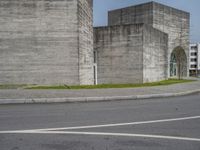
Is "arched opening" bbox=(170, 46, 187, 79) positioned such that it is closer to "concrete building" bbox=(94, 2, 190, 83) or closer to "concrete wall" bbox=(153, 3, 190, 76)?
"concrete wall" bbox=(153, 3, 190, 76)

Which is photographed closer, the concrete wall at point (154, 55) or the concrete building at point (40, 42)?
the concrete building at point (40, 42)

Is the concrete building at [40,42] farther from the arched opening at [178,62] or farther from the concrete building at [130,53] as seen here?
the arched opening at [178,62]

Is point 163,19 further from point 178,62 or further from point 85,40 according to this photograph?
point 85,40

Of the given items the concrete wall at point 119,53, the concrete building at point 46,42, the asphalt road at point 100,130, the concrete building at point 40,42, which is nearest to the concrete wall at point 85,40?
the concrete building at point 46,42

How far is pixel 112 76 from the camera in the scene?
24.6m

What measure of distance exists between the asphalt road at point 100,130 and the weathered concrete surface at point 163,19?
2942cm

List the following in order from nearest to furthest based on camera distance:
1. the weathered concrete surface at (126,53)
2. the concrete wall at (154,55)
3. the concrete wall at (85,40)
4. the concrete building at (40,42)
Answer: the concrete building at (40,42), the concrete wall at (85,40), the weathered concrete surface at (126,53), the concrete wall at (154,55)

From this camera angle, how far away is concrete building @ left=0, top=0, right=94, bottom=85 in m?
17.8

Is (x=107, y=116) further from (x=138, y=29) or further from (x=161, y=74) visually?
(x=161, y=74)

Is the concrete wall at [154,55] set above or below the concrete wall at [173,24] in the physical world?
below

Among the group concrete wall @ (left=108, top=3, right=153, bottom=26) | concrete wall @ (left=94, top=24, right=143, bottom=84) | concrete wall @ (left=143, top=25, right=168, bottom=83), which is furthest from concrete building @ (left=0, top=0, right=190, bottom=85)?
concrete wall @ (left=108, top=3, right=153, bottom=26)

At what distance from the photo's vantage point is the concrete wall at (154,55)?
23.8 meters

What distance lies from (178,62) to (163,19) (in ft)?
25.3

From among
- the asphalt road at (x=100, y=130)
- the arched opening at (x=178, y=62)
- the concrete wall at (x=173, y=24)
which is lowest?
the asphalt road at (x=100, y=130)
